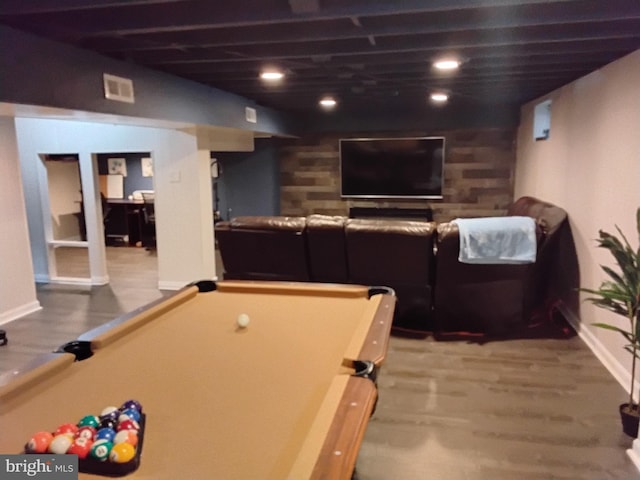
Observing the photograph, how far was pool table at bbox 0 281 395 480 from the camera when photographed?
4.23ft

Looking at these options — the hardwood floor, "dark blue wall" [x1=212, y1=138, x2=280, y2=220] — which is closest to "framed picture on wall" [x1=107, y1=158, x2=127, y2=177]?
"dark blue wall" [x1=212, y1=138, x2=280, y2=220]

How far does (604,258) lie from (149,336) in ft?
10.6

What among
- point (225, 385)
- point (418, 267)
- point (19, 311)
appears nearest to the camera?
point (225, 385)

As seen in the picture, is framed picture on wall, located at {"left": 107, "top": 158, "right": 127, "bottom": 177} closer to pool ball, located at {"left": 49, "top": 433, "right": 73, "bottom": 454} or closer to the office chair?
the office chair

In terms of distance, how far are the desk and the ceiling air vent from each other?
5.30 m

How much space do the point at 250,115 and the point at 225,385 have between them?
15.2 feet

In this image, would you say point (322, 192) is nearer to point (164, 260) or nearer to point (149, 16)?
point (164, 260)

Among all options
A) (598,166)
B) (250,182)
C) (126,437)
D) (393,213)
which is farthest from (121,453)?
(250,182)

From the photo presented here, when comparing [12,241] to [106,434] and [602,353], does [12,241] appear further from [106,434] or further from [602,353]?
[602,353]

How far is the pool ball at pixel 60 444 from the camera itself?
125cm

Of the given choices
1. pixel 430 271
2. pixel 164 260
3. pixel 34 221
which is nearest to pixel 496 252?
pixel 430 271

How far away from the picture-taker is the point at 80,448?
1.25m

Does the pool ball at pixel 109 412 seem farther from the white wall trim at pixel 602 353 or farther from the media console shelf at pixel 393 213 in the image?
the media console shelf at pixel 393 213

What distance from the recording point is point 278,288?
2.84 meters
